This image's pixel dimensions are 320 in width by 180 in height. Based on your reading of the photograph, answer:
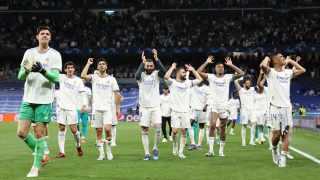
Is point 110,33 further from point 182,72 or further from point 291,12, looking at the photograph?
point 182,72

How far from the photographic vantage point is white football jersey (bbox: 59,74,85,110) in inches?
637

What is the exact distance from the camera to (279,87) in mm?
13453

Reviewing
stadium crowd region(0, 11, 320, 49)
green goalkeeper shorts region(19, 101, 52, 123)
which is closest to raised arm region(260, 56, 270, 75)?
green goalkeeper shorts region(19, 101, 52, 123)

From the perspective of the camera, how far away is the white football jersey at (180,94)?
16422 millimetres

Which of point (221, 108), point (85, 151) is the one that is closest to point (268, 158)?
point (221, 108)

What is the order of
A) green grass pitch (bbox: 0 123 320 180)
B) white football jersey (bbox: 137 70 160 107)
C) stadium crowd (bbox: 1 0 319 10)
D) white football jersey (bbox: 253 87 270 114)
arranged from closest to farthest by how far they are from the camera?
green grass pitch (bbox: 0 123 320 180) → white football jersey (bbox: 137 70 160 107) → white football jersey (bbox: 253 87 270 114) → stadium crowd (bbox: 1 0 319 10)

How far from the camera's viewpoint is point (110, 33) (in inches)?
2264

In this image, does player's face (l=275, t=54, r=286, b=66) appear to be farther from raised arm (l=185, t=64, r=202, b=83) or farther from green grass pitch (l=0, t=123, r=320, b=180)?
raised arm (l=185, t=64, r=202, b=83)

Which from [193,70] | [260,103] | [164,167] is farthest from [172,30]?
[164,167]

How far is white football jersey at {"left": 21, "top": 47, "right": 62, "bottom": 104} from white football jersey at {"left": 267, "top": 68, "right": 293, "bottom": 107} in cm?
535

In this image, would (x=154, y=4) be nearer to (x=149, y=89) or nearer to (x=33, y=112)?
(x=149, y=89)

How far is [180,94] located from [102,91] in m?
2.59

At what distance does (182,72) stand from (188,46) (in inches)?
1505

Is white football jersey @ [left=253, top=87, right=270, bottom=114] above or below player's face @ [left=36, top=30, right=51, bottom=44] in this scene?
below
